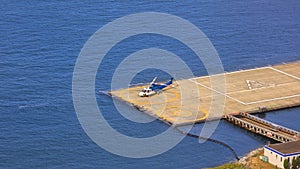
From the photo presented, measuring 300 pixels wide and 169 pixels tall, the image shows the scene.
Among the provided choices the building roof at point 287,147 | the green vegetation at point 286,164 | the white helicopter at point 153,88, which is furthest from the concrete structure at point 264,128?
the white helicopter at point 153,88

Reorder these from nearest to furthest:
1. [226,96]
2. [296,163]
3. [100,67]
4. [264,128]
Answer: [296,163] < [264,128] < [226,96] < [100,67]

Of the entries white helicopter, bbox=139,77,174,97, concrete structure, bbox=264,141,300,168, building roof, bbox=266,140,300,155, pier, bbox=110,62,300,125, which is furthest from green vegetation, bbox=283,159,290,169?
white helicopter, bbox=139,77,174,97

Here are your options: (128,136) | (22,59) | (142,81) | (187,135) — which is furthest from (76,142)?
(22,59)

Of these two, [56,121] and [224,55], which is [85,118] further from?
[224,55]

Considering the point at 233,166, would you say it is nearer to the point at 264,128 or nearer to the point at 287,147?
the point at 287,147

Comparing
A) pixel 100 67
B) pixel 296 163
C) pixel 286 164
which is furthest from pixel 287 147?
pixel 100 67

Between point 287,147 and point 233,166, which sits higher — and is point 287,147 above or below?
above

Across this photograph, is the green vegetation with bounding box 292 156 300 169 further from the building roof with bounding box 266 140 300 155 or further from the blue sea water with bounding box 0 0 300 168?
the blue sea water with bounding box 0 0 300 168

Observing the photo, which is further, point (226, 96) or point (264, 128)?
point (226, 96)
